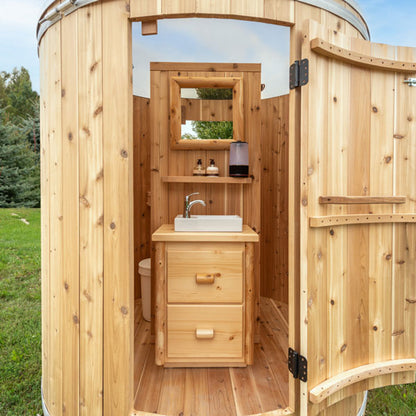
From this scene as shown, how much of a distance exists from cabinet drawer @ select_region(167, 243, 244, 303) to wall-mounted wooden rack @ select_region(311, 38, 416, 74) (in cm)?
125

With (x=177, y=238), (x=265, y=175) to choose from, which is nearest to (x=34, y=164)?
(x=265, y=175)

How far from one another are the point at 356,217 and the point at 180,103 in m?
1.66

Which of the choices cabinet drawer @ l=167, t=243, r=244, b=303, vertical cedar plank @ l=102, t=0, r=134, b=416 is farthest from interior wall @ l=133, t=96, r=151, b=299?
vertical cedar plank @ l=102, t=0, r=134, b=416

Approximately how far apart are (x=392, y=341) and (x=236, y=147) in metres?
1.64

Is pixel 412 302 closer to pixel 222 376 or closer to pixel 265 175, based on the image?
pixel 222 376

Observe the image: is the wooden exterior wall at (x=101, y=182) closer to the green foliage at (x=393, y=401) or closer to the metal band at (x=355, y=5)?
the metal band at (x=355, y=5)

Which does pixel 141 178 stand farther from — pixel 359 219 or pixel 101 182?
pixel 359 219

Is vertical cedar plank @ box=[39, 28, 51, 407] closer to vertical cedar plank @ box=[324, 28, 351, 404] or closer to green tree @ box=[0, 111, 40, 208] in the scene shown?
vertical cedar plank @ box=[324, 28, 351, 404]

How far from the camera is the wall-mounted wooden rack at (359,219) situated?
1.54 m

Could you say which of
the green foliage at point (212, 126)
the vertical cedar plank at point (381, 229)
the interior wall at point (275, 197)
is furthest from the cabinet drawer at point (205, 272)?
the interior wall at point (275, 197)

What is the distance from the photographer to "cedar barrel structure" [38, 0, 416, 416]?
5.08ft

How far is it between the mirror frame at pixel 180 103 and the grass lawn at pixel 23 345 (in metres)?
2.04

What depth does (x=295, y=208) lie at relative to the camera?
1.61 m

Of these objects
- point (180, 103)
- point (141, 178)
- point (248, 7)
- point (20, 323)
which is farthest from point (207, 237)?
point (20, 323)
